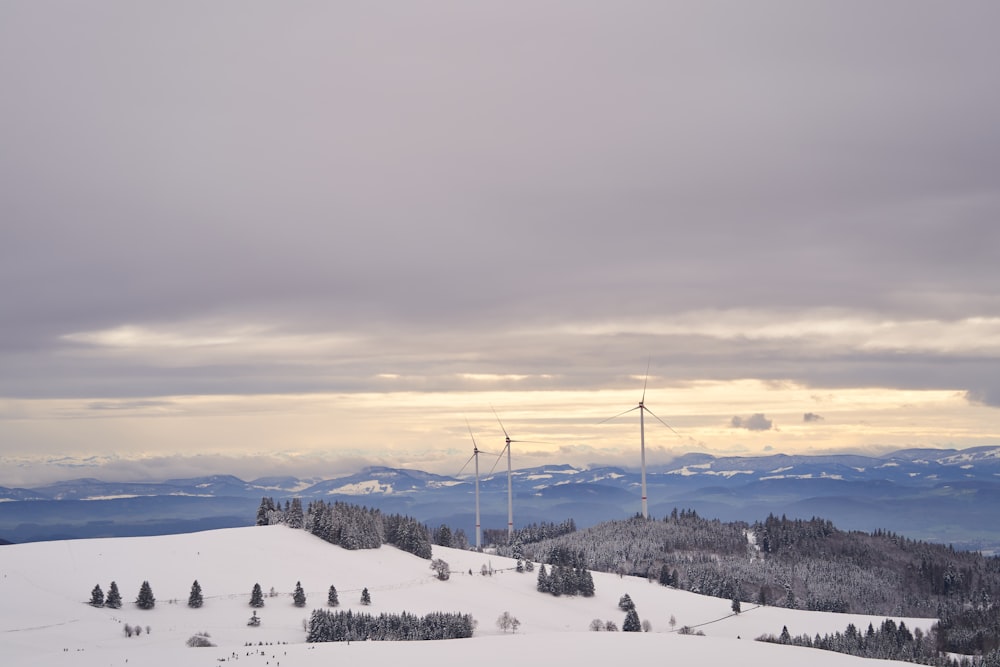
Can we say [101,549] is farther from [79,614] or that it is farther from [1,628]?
[1,628]

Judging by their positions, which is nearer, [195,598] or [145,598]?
[145,598]

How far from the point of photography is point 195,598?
6629 inches

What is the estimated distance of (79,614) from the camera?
148125 millimetres

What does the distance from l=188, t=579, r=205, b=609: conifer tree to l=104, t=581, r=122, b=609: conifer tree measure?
12014 millimetres

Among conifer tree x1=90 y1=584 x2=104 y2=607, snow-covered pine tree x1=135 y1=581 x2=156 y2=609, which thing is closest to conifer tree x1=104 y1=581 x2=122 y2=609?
conifer tree x1=90 y1=584 x2=104 y2=607

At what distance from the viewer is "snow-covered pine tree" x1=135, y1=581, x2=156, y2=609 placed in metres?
162

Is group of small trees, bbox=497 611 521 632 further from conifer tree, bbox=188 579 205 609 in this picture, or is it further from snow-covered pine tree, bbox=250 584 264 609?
conifer tree, bbox=188 579 205 609

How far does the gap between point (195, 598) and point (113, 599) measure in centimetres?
1403

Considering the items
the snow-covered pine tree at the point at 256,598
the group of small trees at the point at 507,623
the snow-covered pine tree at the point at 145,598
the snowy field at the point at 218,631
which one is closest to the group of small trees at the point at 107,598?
the snowy field at the point at 218,631

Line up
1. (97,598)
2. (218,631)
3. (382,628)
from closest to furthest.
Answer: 1. (218,631)
2. (382,628)
3. (97,598)

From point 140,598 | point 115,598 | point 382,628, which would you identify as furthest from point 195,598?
point 382,628

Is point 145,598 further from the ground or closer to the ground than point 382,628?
further from the ground

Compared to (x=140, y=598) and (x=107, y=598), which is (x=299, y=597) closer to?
(x=140, y=598)

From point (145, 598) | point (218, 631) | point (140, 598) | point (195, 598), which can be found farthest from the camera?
point (195, 598)
